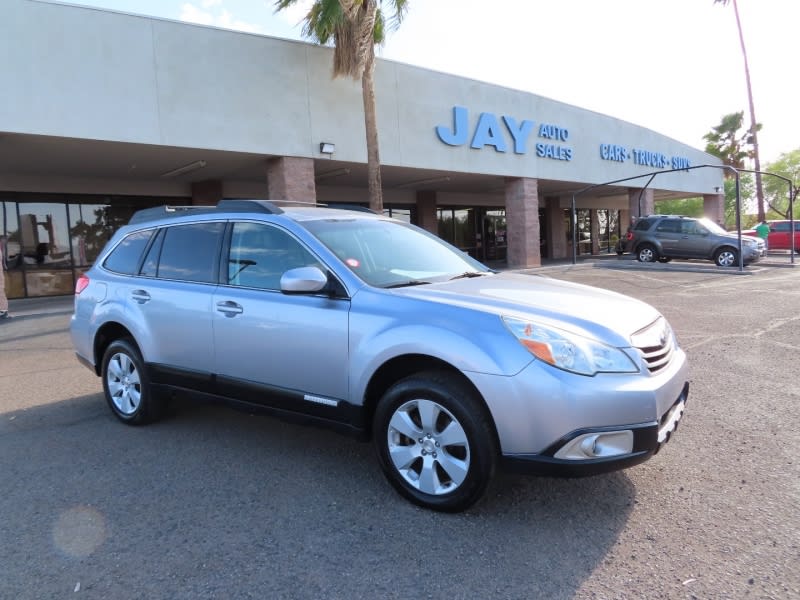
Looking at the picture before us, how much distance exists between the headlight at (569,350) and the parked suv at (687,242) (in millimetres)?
17058

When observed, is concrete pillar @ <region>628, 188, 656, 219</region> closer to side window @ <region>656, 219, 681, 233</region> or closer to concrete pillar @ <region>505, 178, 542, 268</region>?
side window @ <region>656, 219, 681, 233</region>

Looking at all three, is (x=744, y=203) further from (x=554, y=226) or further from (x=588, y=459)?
(x=588, y=459)

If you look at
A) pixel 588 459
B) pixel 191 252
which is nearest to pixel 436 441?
pixel 588 459

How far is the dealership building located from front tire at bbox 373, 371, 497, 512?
10489mm

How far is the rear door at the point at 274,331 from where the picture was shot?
332cm

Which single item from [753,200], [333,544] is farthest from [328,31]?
[753,200]

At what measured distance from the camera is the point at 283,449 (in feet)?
13.0

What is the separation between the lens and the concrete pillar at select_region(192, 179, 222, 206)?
57.2 ft

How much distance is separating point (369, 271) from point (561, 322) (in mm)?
1263

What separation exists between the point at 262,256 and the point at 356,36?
10.2 meters

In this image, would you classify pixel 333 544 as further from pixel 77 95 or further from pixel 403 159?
pixel 403 159

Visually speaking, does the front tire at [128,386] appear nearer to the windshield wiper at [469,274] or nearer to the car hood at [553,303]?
the car hood at [553,303]

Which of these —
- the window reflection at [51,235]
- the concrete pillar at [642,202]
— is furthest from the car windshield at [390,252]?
the concrete pillar at [642,202]

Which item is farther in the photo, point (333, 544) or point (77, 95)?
point (77, 95)
